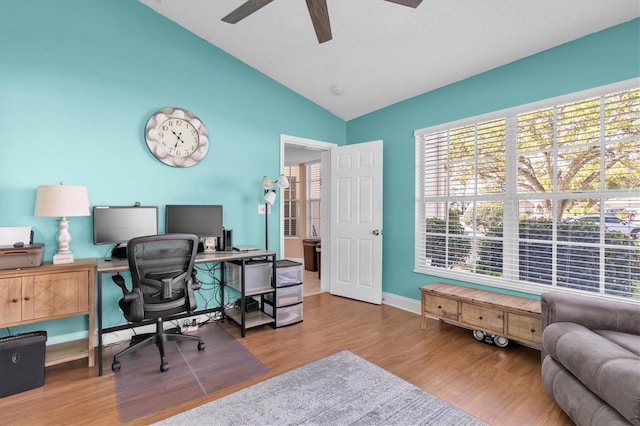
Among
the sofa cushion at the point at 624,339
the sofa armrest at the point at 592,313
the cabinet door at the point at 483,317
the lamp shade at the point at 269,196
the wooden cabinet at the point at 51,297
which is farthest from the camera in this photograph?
the lamp shade at the point at 269,196

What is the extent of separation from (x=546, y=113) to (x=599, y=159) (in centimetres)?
58

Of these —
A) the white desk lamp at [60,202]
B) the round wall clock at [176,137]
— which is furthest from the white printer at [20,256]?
the round wall clock at [176,137]

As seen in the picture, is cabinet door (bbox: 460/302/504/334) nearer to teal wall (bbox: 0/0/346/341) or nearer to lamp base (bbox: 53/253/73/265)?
teal wall (bbox: 0/0/346/341)

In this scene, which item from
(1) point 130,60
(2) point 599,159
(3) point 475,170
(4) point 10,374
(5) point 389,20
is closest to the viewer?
(4) point 10,374

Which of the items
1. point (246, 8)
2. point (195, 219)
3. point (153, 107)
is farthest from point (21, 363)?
point (246, 8)

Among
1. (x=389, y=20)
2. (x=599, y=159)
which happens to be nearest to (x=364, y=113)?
(x=389, y=20)

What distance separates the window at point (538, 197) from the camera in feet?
7.74

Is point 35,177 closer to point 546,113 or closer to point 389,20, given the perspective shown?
point 389,20

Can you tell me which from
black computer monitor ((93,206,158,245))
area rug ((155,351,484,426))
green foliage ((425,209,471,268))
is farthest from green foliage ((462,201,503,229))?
black computer monitor ((93,206,158,245))

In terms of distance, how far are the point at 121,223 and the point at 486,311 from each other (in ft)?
10.9

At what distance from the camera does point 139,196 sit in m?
2.99

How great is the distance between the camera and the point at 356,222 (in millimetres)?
4141

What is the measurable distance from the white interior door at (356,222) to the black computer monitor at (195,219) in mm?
1706

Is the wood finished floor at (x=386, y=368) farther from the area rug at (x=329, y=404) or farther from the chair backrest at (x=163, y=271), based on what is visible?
the chair backrest at (x=163, y=271)
